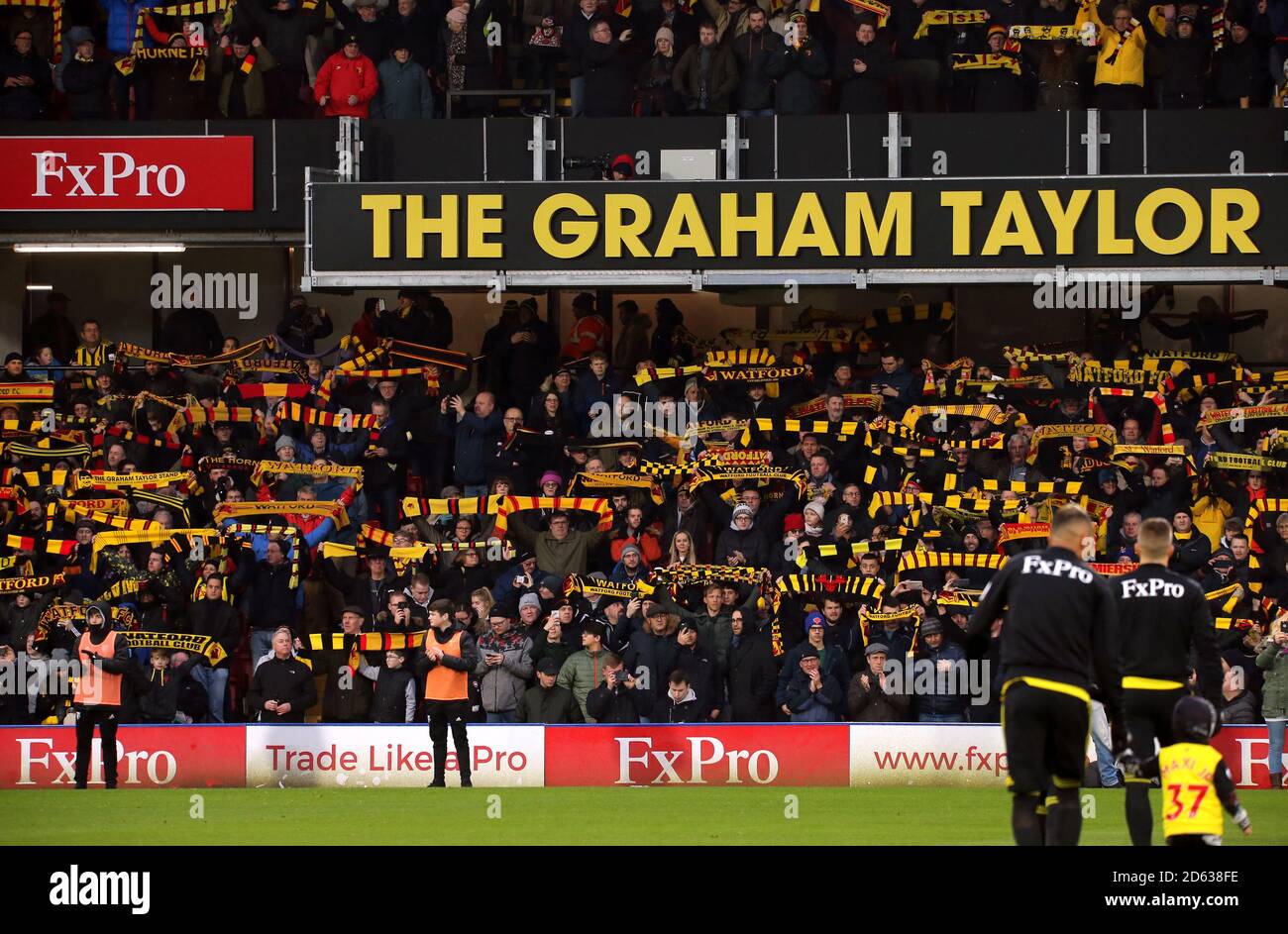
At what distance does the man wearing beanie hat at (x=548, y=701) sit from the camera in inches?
779

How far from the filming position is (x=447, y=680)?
18328 mm

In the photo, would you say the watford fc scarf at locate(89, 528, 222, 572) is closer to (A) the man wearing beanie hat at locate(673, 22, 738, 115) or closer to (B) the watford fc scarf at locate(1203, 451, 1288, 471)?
(A) the man wearing beanie hat at locate(673, 22, 738, 115)

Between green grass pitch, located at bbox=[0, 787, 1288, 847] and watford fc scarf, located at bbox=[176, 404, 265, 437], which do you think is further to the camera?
watford fc scarf, located at bbox=[176, 404, 265, 437]

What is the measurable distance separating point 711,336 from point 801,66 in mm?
4660

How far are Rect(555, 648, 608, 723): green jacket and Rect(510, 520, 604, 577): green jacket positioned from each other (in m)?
1.60

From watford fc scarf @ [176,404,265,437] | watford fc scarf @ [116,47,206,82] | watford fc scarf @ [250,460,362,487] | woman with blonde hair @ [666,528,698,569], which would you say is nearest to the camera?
woman with blonde hair @ [666,528,698,569]

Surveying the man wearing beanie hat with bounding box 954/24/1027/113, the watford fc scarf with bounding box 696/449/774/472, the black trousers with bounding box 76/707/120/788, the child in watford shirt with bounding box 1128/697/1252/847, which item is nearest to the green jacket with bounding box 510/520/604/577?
the watford fc scarf with bounding box 696/449/774/472

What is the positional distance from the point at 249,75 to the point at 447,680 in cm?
1003

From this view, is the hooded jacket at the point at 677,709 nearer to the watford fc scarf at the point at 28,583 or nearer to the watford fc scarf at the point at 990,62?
the watford fc scarf at the point at 28,583

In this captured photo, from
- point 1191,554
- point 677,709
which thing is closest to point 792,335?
point 1191,554

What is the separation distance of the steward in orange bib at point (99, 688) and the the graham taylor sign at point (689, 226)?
235 inches

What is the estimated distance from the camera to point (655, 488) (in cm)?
2241

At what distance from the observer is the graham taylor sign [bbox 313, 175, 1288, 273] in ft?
75.7
